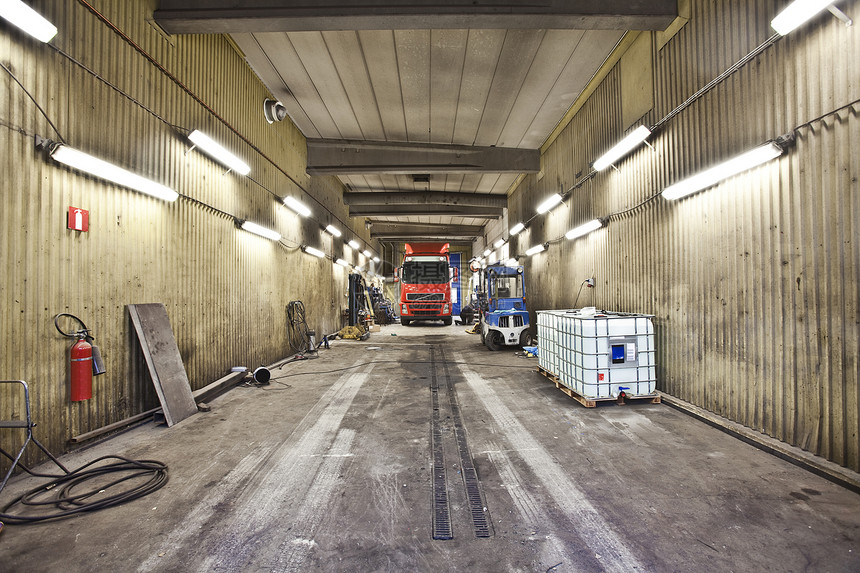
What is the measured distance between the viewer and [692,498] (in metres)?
2.79

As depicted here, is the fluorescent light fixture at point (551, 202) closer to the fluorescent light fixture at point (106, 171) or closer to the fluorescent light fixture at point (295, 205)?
the fluorescent light fixture at point (295, 205)

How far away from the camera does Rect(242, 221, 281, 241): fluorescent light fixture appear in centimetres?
709

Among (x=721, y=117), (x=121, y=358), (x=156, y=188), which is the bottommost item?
(x=121, y=358)

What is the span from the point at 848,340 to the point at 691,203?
7.92ft

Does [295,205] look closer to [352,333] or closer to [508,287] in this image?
[352,333]

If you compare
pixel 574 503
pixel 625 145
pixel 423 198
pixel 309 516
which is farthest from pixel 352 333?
pixel 574 503

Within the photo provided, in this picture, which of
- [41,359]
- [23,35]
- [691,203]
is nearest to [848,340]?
[691,203]

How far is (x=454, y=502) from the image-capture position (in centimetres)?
278

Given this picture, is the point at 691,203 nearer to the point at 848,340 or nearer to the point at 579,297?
the point at 848,340

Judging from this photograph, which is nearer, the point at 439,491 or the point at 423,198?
the point at 439,491

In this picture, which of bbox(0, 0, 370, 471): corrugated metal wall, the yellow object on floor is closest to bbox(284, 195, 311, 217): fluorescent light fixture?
bbox(0, 0, 370, 471): corrugated metal wall

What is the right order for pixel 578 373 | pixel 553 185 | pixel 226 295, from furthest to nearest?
pixel 553 185, pixel 226 295, pixel 578 373

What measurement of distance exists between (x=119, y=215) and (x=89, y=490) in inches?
120

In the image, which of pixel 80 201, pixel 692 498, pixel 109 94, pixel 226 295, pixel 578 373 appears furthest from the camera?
pixel 226 295
